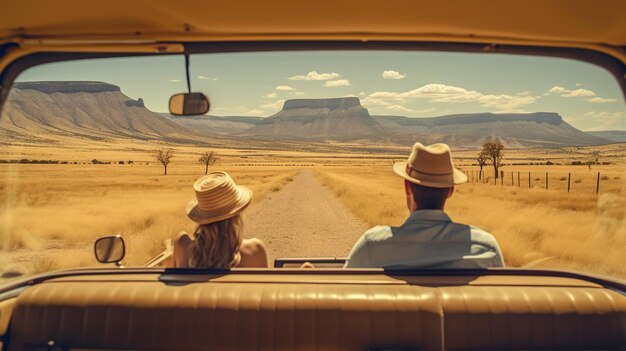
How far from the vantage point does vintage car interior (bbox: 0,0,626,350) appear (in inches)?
87.7

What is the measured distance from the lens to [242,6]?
2.63 metres

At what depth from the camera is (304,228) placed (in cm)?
1534

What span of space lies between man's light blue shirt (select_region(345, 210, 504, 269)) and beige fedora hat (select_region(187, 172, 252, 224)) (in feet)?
2.51

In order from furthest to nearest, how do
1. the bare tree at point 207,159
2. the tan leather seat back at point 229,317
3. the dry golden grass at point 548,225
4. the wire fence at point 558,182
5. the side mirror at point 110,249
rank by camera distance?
the bare tree at point 207,159
the wire fence at point 558,182
the dry golden grass at point 548,225
the side mirror at point 110,249
the tan leather seat back at point 229,317

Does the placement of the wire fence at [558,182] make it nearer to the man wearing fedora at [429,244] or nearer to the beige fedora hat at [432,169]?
the beige fedora hat at [432,169]

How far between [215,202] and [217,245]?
9.6 inches

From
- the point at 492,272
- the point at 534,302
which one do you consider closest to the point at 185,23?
the point at 492,272

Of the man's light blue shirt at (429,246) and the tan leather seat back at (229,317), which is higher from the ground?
the man's light blue shirt at (429,246)

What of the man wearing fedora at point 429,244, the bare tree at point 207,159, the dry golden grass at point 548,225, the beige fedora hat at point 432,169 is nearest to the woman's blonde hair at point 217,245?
the man wearing fedora at point 429,244

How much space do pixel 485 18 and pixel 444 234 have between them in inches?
44.8

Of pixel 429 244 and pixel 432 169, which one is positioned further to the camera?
pixel 432 169

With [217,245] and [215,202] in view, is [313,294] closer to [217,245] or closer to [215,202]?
[217,245]

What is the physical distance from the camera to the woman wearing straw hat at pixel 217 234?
283 cm

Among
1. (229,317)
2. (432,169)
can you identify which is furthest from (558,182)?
(229,317)
